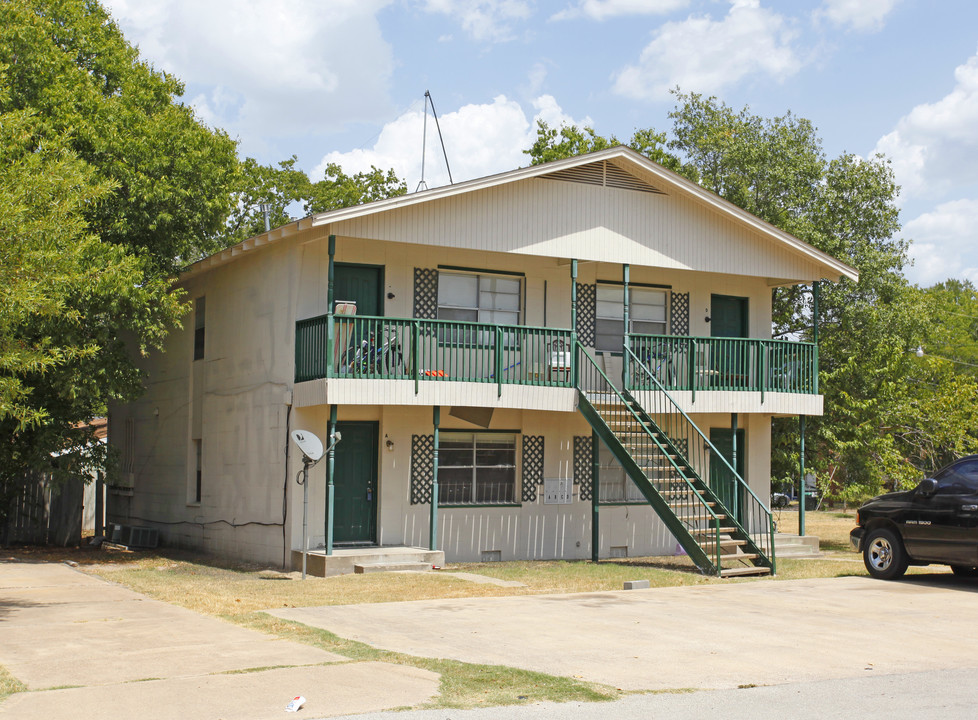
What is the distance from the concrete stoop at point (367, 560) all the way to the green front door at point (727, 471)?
5.77m

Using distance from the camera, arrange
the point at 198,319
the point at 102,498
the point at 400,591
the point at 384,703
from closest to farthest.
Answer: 1. the point at 384,703
2. the point at 400,591
3. the point at 198,319
4. the point at 102,498

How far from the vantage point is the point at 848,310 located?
2589cm

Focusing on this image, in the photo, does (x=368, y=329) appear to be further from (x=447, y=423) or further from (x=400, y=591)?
(x=400, y=591)

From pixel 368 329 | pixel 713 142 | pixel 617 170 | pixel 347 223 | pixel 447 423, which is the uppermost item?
pixel 713 142

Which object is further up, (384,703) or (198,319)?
(198,319)

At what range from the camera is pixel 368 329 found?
1753cm

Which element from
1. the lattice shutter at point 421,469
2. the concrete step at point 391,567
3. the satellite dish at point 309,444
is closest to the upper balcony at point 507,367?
the satellite dish at point 309,444

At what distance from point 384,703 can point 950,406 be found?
1915 centimetres

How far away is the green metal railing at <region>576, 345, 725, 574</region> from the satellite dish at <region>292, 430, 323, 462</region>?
15.8ft

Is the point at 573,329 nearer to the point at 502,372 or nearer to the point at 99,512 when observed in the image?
the point at 502,372

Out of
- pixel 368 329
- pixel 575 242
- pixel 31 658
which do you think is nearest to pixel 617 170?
pixel 575 242

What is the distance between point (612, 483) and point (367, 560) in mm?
6069

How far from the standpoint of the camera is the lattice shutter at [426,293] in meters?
19.5

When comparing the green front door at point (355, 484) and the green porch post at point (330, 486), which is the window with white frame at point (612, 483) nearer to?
the green front door at point (355, 484)
